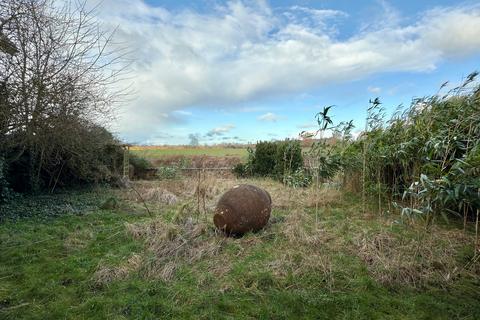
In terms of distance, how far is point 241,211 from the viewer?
527 centimetres

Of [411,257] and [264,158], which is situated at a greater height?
[264,158]

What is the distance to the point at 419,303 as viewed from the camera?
11.1 feet

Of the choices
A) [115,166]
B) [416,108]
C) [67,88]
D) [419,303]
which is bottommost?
[419,303]

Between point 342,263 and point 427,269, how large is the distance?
0.99 m

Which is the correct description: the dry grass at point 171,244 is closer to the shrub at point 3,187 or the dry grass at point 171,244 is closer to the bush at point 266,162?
the shrub at point 3,187

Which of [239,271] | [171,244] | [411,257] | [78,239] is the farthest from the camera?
[78,239]

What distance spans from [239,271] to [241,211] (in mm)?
1366

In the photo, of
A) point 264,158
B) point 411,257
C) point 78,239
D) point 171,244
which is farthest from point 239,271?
point 264,158

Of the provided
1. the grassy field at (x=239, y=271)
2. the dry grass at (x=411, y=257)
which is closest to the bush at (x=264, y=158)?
the grassy field at (x=239, y=271)

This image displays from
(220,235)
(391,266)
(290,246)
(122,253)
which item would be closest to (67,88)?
(122,253)

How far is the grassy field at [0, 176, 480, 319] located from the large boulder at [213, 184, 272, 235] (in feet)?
0.62

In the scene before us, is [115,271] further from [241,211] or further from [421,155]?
[421,155]

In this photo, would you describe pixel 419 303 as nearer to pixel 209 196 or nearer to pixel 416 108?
pixel 416 108

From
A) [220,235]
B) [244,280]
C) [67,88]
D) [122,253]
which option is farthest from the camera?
[67,88]
